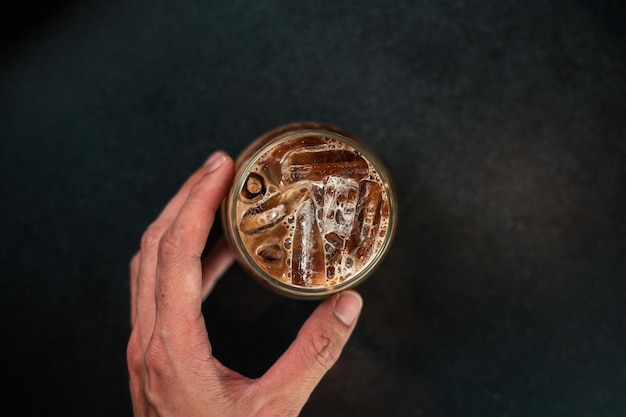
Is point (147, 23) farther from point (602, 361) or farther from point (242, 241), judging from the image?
point (602, 361)

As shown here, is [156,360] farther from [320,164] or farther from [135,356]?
[320,164]

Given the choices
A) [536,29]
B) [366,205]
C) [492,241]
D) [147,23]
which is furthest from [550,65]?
[147,23]

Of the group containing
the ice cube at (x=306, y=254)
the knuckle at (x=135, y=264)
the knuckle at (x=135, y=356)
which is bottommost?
the knuckle at (x=135, y=356)

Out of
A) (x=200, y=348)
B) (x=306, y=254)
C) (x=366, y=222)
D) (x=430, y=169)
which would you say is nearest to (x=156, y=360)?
(x=200, y=348)

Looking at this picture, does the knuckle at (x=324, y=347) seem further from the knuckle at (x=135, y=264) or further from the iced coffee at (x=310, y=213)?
the knuckle at (x=135, y=264)

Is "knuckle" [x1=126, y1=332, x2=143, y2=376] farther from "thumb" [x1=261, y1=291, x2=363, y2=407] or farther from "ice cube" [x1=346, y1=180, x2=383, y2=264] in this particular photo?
"ice cube" [x1=346, y1=180, x2=383, y2=264]

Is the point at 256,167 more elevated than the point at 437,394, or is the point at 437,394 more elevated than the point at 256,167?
the point at 256,167

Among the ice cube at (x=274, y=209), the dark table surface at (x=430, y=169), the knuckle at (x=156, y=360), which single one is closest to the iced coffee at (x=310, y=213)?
the ice cube at (x=274, y=209)
